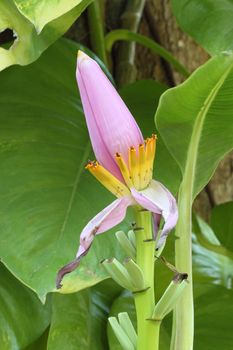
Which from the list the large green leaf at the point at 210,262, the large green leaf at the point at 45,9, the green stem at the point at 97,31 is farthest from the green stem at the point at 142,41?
the large green leaf at the point at 45,9

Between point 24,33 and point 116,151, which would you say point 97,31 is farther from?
point 116,151

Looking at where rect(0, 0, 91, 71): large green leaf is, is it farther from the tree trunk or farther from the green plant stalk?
the tree trunk

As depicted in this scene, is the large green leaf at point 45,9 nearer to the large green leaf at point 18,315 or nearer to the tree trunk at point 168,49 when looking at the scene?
the large green leaf at point 18,315

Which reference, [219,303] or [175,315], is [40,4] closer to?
[175,315]

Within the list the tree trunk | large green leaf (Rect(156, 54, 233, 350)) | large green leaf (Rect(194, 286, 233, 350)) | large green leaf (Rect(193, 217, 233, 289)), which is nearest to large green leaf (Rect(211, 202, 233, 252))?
large green leaf (Rect(193, 217, 233, 289))

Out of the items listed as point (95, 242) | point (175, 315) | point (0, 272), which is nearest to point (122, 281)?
point (175, 315)

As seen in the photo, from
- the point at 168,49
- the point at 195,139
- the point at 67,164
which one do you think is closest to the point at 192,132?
the point at 195,139
